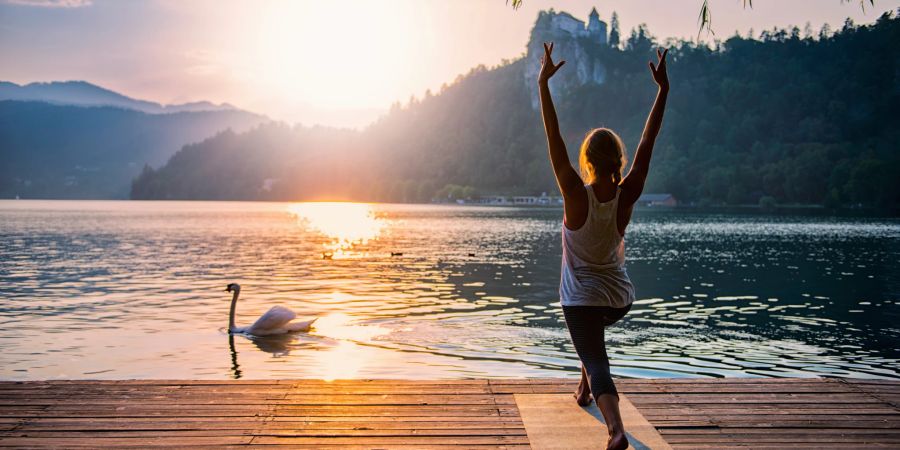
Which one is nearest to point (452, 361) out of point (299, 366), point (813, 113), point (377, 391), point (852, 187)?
point (299, 366)

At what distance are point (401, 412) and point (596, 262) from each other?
1.92 meters

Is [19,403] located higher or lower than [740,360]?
higher

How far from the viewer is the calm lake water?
12.9m

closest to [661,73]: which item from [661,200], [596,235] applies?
[596,235]

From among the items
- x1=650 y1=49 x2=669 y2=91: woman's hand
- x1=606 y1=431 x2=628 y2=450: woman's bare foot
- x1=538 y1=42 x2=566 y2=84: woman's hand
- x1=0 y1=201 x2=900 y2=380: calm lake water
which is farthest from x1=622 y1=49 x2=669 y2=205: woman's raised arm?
x1=0 y1=201 x2=900 y2=380: calm lake water

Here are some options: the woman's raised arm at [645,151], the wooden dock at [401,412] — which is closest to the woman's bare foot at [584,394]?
the wooden dock at [401,412]

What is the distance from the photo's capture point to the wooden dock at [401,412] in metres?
4.87

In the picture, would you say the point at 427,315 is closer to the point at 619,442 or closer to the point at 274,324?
the point at 274,324

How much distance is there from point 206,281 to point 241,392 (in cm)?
2276

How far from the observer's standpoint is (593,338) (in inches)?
185

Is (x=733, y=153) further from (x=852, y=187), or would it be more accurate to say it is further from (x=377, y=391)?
(x=377, y=391)

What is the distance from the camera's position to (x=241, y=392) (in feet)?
19.3

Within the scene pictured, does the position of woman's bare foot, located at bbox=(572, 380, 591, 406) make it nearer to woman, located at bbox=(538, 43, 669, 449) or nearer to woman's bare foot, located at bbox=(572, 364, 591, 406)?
woman's bare foot, located at bbox=(572, 364, 591, 406)

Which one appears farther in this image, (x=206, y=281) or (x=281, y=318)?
(x=206, y=281)
